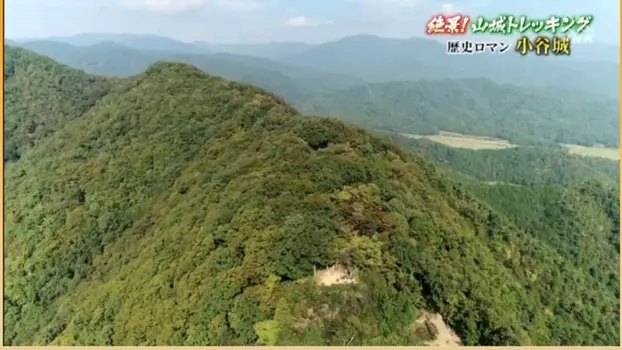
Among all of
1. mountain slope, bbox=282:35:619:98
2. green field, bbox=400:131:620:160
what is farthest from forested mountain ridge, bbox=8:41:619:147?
mountain slope, bbox=282:35:619:98

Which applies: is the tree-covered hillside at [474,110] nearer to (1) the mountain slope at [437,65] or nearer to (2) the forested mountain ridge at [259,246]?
(1) the mountain slope at [437,65]

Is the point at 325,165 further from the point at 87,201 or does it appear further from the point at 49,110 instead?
the point at 49,110

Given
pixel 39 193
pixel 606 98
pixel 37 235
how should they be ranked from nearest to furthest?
pixel 37 235, pixel 39 193, pixel 606 98

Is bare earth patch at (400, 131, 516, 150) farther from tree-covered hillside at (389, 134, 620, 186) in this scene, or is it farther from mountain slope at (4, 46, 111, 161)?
mountain slope at (4, 46, 111, 161)

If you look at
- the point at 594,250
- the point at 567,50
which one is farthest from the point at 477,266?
the point at 594,250

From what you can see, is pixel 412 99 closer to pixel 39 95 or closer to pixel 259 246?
pixel 39 95

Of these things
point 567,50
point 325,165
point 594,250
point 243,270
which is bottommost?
point 594,250
